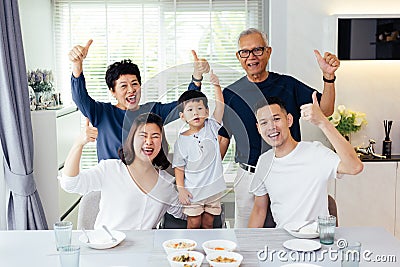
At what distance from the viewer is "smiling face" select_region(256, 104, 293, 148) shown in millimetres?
2238

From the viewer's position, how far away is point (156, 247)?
82.4 inches

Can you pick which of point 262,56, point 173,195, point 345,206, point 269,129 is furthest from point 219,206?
point 345,206

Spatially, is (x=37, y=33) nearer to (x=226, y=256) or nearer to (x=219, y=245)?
(x=219, y=245)

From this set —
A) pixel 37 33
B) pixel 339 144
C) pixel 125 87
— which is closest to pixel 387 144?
pixel 339 144

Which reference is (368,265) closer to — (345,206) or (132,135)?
(132,135)

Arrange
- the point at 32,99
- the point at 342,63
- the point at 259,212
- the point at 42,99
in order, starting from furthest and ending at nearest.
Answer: the point at 342,63 < the point at 42,99 < the point at 32,99 < the point at 259,212

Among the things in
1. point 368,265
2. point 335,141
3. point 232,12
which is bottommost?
point 368,265

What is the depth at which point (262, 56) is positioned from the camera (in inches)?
99.2

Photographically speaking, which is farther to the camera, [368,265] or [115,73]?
[115,73]

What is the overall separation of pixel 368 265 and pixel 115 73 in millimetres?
1339

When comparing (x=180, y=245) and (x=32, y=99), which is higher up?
(x=32, y=99)

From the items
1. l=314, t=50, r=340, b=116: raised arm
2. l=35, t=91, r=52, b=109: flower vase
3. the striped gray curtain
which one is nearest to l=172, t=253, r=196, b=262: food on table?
l=314, t=50, r=340, b=116: raised arm

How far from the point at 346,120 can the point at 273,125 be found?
169cm

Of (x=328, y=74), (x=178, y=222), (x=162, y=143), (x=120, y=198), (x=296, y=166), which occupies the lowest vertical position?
(x=178, y=222)
